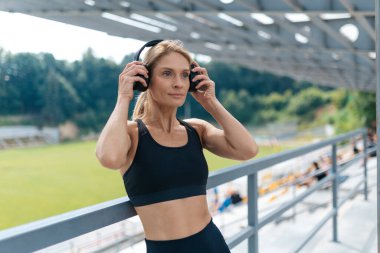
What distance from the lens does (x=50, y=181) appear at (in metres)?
43.5

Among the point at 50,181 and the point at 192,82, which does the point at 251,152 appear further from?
the point at 50,181

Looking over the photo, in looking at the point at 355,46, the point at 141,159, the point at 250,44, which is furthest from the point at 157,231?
the point at 250,44

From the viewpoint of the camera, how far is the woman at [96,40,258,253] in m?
0.88

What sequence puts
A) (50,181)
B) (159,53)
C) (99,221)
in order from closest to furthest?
(99,221)
(159,53)
(50,181)

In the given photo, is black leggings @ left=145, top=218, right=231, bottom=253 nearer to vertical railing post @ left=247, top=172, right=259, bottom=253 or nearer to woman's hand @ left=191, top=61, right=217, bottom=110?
woman's hand @ left=191, top=61, right=217, bottom=110

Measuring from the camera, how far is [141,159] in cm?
89

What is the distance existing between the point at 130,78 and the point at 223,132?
319 millimetres

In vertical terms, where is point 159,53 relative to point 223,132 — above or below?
above

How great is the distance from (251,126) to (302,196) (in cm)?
4557

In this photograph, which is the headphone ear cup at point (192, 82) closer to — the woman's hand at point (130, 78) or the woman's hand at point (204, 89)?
the woman's hand at point (204, 89)

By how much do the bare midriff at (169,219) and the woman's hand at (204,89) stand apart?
27 centimetres

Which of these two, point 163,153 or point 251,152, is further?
point 251,152

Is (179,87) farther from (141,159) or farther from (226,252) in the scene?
(226,252)

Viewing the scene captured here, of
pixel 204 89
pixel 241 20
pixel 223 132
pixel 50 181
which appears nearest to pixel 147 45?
pixel 204 89
